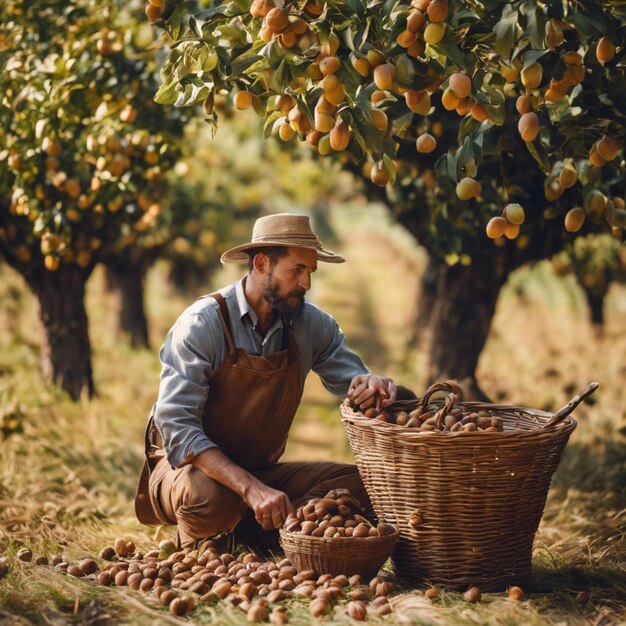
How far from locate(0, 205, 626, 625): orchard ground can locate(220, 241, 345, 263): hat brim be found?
131 centimetres

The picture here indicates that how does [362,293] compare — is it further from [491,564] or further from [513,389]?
[491,564]

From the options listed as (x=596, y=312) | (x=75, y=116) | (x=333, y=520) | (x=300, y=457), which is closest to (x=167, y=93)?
(x=333, y=520)

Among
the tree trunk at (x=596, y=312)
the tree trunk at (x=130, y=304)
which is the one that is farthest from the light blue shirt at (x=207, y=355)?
the tree trunk at (x=596, y=312)

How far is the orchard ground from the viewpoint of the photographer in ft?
9.80

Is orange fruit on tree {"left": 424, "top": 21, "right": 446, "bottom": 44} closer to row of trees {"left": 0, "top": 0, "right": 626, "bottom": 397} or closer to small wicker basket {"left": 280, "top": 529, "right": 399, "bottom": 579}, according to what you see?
Result: row of trees {"left": 0, "top": 0, "right": 626, "bottom": 397}

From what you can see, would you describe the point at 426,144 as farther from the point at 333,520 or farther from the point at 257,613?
the point at 257,613

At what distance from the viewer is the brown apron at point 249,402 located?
3.59 m

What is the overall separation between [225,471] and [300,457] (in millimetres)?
3046

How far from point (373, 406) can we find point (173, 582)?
1.02 m

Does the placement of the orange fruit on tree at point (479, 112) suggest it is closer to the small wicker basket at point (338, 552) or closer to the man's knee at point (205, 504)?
the small wicker basket at point (338, 552)

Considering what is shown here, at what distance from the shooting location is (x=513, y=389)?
7.43 m

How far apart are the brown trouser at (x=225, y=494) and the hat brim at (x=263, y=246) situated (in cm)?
89

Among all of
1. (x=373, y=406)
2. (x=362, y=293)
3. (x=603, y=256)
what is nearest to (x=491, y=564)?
(x=373, y=406)

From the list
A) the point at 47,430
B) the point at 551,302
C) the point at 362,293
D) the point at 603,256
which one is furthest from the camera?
the point at 362,293
